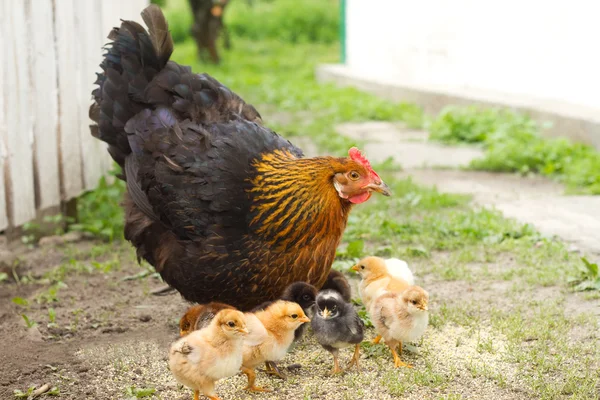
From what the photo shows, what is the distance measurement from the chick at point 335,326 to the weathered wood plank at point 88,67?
3.54m

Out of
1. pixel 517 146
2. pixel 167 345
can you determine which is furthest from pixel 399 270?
pixel 517 146

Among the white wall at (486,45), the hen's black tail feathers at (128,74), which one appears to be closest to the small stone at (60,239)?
the hen's black tail feathers at (128,74)

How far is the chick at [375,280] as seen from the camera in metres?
4.48

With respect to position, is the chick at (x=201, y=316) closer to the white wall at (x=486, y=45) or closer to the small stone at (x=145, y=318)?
the small stone at (x=145, y=318)

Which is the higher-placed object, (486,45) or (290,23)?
(290,23)

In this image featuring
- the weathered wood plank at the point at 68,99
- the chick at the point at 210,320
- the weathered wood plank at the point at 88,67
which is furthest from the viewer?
the weathered wood plank at the point at 88,67

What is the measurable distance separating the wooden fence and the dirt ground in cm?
74

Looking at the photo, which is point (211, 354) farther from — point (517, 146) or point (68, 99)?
point (517, 146)

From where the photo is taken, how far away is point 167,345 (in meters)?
4.48

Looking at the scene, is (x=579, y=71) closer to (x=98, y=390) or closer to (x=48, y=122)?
(x=48, y=122)

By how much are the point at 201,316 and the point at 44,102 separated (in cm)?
295

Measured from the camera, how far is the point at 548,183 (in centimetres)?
801

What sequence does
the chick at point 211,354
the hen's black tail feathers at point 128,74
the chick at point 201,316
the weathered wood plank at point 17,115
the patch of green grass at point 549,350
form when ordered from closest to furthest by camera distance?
the chick at point 211,354 → the patch of green grass at point 549,350 → the chick at point 201,316 → the hen's black tail feathers at point 128,74 → the weathered wood plank at point 17,115

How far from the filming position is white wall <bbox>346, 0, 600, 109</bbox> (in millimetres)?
9383
